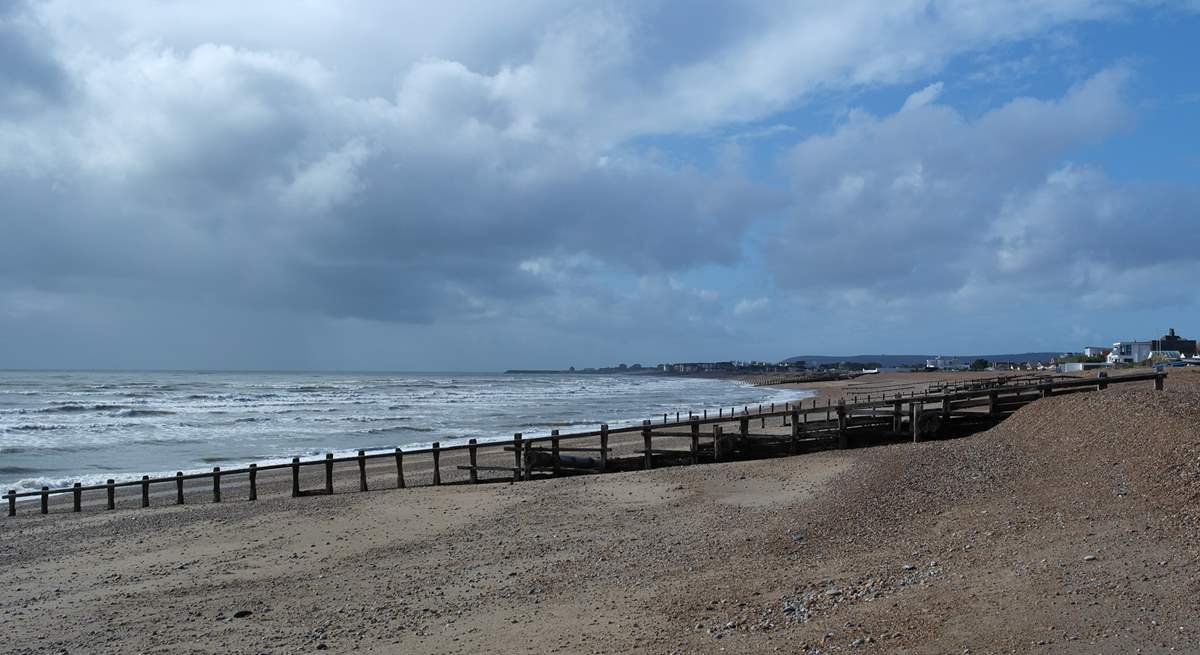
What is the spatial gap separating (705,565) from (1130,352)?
5048 inches

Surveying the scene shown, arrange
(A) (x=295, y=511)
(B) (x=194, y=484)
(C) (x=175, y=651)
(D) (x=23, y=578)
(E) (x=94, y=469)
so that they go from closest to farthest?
(C) (x=175, y=651) < (D) (x=23, y=578) < (A) (x=295, y=511) < (B) (x=194, y=484) < (E) (x=94, y=469)

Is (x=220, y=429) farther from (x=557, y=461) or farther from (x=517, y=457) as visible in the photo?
(x=557, y=461)

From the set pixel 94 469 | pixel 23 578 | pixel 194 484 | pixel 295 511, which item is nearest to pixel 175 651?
pixel 23 578

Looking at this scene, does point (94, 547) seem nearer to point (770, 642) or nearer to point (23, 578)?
point (23, 578)

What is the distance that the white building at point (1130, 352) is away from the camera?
109287 millimetres

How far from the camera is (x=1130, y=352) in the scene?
11725cm

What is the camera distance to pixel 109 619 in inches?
Result: 431

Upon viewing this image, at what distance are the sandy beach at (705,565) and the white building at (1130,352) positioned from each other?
4168 inches

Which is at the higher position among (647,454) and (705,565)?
(647,454)

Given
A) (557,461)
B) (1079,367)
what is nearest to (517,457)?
(557,461)

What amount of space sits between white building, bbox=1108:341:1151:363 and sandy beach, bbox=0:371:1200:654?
106 meters

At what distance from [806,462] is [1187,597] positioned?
1338cm

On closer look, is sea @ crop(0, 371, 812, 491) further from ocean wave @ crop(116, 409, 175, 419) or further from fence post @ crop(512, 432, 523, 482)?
fence post @ crop(512, 432, 523, 482)

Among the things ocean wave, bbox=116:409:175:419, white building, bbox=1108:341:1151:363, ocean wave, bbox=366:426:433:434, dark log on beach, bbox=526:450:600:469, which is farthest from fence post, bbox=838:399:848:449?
white building, bbox=1108:341:1151:363
